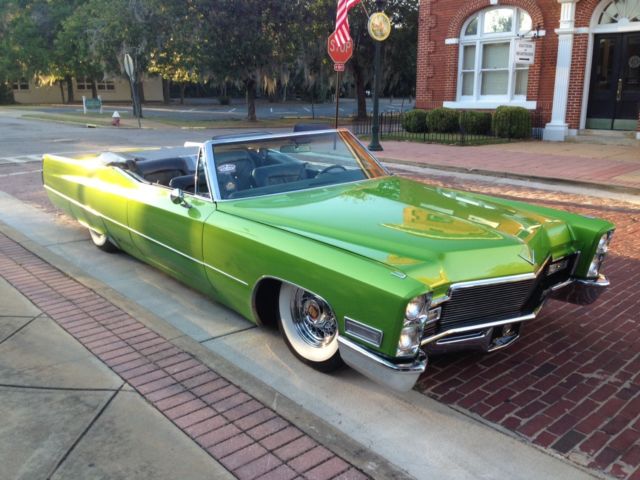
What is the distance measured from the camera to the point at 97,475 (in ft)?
8.89

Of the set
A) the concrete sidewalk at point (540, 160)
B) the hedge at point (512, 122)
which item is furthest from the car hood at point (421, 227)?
the hedge at point (512, 122)

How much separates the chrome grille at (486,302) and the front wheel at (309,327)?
68cm

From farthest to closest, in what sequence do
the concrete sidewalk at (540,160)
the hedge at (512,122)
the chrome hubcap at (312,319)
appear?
the hedge at (512,122) < the concrete sidewalk at (540,160) < the chrome hubcap at (312,319)

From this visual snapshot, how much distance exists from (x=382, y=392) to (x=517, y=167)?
9.48 meters

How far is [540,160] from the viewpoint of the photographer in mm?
12852

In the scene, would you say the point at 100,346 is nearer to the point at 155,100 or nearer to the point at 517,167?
the point at 517,167

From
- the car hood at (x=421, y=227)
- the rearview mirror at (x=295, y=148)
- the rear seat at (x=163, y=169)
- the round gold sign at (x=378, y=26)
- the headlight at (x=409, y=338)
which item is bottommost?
the headlight at (x=409, y=338)

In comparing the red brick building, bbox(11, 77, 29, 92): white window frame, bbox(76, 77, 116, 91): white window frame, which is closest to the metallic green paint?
the red brick building

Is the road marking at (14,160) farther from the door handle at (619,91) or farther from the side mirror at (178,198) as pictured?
the door handle at (619,91)

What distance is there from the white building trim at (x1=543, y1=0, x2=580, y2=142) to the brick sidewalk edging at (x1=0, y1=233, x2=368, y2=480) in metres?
14.9

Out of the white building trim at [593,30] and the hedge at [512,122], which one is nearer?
A: the white building trim at [593,30]

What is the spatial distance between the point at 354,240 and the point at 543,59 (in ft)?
51.0

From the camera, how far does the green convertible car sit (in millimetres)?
3072

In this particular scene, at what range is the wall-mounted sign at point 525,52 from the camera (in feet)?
54.0
